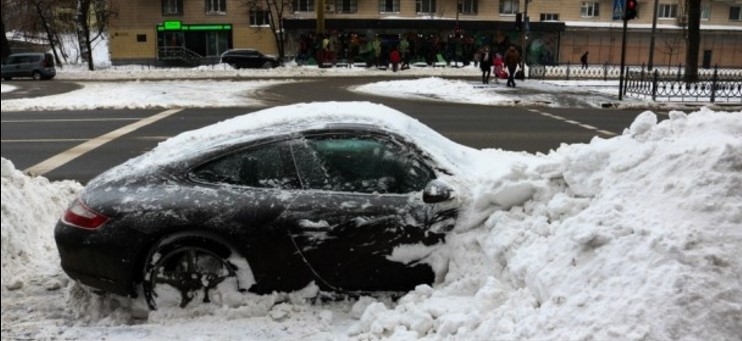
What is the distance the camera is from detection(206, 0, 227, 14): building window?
A: 178 ft

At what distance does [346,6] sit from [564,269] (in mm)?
53894

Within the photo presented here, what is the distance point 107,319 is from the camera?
438 cm

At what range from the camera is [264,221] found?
4273 millimetres

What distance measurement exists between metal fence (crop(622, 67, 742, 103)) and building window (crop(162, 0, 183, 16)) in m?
39.8

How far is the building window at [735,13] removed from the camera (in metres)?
60.1

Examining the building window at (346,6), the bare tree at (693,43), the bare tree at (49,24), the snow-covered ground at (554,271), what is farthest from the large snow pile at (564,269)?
the building window at (346,6)

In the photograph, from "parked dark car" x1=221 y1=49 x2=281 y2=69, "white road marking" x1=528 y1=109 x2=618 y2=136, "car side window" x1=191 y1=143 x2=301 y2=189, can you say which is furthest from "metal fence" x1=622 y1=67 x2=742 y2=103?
"parked dark car" x1=221 y1=49 x2=281 y2=69

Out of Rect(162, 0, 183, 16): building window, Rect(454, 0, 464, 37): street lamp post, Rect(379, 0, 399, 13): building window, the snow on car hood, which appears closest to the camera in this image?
the snow on car hood

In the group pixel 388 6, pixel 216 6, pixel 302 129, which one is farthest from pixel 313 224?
pixel 216 6

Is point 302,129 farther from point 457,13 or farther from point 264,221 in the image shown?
point 457,13

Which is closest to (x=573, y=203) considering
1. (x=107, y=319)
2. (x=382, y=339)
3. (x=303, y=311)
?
(x=382, y=339)

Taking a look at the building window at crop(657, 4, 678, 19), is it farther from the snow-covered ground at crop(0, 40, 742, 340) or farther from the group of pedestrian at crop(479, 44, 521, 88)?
the snow-covered ground at crop(0, 40, 742, 340)

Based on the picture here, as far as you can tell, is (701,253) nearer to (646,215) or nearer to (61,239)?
(646,215)

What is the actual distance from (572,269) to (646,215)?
19.9 inches
